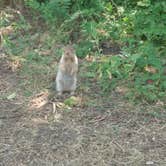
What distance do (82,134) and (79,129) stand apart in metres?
0.09

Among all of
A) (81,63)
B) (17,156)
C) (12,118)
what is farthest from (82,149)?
(81,63)

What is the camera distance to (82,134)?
468 cm

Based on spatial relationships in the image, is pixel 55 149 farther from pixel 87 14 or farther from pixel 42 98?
pixel 87 14

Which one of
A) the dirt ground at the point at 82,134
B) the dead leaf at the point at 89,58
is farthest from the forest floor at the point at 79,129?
the dead leaf at the point at 89,58

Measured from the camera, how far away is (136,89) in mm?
5281

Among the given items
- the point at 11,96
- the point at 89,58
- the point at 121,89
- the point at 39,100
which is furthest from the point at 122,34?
the point at 11,96

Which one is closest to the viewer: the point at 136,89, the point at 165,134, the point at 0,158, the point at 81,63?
the point at 0,158

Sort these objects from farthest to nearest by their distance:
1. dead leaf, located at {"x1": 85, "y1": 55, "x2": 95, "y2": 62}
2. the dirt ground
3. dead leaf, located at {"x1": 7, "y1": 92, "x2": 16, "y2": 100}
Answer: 1. dead leaf, located at {"x1": 85, "y1": 55, "x2": 95, "y2": 62}
2. dead leaf, located at {"x1": 7, "y1": 92, "x2": 16, "y2": 100}
3. the dirt ground

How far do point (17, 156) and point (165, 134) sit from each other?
150cm

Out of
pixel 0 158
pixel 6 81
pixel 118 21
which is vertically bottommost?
pixel 0 158

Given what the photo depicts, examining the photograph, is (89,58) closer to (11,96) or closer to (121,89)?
(121,89)

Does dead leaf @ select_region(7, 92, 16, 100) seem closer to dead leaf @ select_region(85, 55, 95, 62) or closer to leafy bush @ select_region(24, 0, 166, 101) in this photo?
leafy bush @ select_region(24, 0, 166, 101)

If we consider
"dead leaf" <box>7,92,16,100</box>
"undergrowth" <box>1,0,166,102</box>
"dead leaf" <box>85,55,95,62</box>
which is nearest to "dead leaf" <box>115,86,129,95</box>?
"undergrowth" <box>1,0,166,102</box>

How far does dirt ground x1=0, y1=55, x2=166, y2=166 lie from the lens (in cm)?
434
